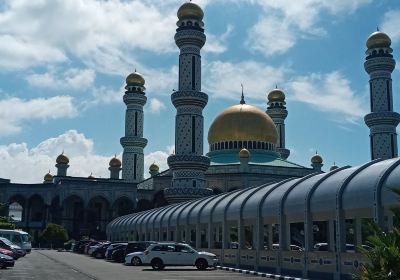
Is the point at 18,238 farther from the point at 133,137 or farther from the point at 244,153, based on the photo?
the point at 133,137

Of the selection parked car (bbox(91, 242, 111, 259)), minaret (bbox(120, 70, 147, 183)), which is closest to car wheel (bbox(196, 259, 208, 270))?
parked car (bbox(91, 242, 111, 259))

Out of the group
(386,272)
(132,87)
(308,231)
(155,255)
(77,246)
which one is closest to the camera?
(386,272)

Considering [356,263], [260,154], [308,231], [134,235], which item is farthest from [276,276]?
[260,154]

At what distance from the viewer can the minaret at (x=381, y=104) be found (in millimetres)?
64688

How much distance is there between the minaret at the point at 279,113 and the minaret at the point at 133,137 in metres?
21.6

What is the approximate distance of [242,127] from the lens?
7700cm

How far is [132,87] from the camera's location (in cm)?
8612

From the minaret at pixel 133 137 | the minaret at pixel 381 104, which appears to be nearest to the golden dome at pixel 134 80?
the minaret at pixel 133 137

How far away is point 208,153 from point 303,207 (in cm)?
5820

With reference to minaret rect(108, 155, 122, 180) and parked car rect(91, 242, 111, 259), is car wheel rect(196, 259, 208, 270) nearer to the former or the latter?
parked car rect(91, 242, 111, 259)

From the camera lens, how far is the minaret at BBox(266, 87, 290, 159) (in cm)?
9088

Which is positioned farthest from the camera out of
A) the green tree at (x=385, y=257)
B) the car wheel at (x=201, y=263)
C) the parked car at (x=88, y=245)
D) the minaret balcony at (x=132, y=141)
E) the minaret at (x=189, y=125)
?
the minaret balcony at (x=132, y=141)

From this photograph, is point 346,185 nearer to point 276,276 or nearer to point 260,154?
point 276,276

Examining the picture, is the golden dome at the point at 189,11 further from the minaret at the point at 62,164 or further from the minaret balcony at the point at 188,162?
the minaret at the point at 62,164
